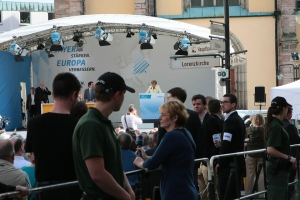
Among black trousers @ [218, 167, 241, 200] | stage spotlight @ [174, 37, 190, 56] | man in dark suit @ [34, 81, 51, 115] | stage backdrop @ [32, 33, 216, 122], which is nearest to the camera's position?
black trousers @ [218, 167, 241, 200]

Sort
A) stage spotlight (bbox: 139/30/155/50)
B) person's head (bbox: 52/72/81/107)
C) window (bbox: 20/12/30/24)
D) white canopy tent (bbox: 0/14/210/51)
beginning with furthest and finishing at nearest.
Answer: window (bbox: 20/12/30/24), stage spotlight (bbox: 139/30/155/50), white canopy tent (bbox: 0/14/210/51), person's head (bbox: 52/72/81/107)

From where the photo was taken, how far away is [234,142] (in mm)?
→ 10617

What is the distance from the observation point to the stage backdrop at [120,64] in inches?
1200

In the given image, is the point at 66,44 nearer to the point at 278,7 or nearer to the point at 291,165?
the point at 278,7

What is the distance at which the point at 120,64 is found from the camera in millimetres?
31062

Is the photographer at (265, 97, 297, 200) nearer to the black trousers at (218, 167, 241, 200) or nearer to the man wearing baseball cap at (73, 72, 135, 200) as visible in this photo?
the black trousers at (218, 167, 241, 200)

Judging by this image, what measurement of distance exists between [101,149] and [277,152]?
16.1 ft

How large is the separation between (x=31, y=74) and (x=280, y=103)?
22.6 metres

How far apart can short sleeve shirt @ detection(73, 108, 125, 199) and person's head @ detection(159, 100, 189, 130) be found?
184 centimetres

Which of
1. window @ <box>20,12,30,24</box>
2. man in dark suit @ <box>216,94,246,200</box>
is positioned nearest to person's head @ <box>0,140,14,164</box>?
man in dark suit @ <box>216,94,246,200</box>

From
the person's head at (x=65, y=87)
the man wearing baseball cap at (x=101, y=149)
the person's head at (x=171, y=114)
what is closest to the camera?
the man wearing baseball cap at (x=101, y=149)

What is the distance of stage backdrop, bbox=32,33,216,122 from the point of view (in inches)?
1200

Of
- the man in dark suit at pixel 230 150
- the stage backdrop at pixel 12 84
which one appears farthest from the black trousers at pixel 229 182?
the stage backdrop at pixel 12 84

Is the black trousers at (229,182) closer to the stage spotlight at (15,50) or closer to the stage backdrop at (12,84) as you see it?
the stage spotlight at (15,50)
